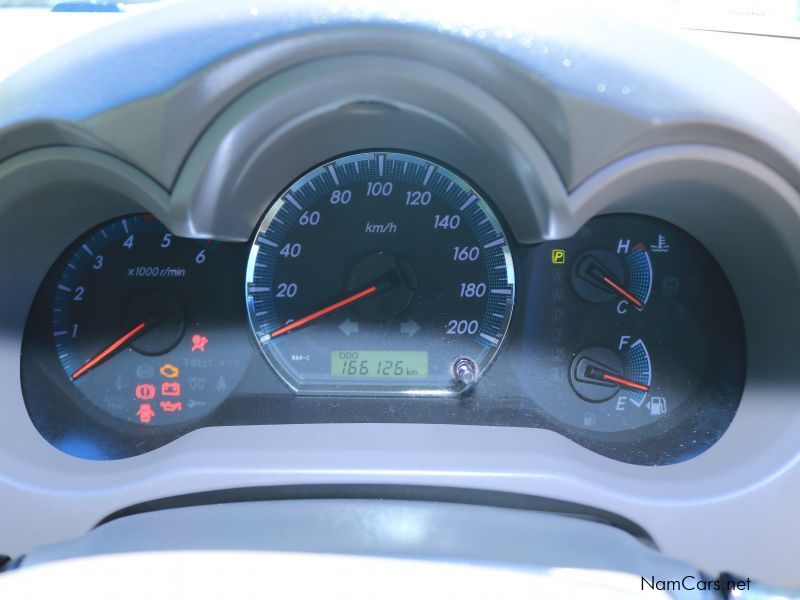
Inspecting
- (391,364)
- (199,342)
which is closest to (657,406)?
(391,364)

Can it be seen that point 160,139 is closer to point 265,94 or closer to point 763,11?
point 265,94

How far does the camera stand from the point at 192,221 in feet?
4.98

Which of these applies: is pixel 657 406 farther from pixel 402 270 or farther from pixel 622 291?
pixel 402 270

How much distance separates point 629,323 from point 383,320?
2.17ft

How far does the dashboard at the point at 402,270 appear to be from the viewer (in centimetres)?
138

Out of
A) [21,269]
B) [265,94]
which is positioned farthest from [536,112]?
[21,269]

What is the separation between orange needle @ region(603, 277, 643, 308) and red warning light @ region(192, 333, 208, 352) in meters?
1.09

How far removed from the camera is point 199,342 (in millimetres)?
2039

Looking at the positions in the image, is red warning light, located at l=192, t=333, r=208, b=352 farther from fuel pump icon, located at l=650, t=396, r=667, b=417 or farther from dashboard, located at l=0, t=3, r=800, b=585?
fuel pump icon, located at l=650, t=396, r=667, b=417

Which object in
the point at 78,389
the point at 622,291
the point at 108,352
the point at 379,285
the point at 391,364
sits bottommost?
the point at 78,389

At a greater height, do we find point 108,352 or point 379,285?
point 379,285

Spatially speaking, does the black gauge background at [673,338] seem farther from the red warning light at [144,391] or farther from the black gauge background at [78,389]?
the red warning light at [144,391]

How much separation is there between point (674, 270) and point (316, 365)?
1.00 meters

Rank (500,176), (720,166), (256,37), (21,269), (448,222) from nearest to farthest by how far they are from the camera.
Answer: (256,37) < (720,166) < (500,176) < (21,269) < (448,222)
